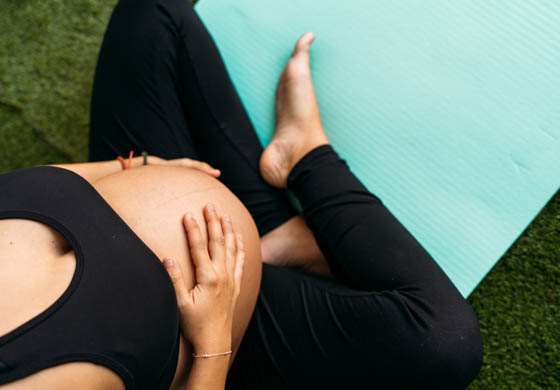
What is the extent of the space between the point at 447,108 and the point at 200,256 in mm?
710

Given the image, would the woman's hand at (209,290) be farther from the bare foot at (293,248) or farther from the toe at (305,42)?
the toe at (305,42)

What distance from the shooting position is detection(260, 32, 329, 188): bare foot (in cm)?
90

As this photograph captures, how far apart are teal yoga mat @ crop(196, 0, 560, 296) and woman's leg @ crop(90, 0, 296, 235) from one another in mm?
179

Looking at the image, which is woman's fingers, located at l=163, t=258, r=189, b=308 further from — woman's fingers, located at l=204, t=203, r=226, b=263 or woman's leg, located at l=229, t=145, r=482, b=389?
woman's leg, located at l=229, t=145, r=482, b=389

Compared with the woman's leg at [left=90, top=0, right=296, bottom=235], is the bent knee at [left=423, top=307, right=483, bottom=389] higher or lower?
lower

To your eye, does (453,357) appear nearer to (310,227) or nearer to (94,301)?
(310,227)

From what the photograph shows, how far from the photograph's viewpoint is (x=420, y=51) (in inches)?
37.5

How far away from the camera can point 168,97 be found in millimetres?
840

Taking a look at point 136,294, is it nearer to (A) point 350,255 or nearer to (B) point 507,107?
(A) point 350,255

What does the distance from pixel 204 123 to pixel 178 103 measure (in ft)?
0.24

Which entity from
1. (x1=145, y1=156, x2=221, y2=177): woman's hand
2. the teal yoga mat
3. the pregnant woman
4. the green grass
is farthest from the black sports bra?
the green grass

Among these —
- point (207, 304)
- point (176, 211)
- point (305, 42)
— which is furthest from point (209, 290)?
point (305, 42)

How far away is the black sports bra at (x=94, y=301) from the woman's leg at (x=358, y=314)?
0.24 meters

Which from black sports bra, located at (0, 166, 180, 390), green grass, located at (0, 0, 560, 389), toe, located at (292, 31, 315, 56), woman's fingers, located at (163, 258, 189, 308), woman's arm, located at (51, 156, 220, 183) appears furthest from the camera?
green grass, located at (0, 0, 560, 389)
